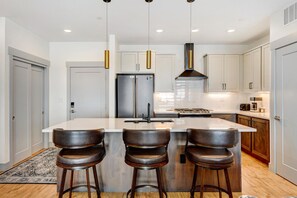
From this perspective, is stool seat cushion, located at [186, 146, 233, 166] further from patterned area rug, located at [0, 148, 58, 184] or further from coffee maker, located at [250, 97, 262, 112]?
coffee maker, located at [250, 97, 262, 112]

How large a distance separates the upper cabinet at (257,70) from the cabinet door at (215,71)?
57 centimetres

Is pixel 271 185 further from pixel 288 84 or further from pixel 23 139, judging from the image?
pixel 23 139

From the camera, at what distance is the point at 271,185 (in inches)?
113

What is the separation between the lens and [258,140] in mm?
3854

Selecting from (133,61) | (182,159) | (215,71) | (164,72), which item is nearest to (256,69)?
(215,71)

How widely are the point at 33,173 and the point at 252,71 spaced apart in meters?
4.95

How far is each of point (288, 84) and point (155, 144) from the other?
2.44 m

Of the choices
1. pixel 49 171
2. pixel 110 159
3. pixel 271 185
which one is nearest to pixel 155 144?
pixel 110 159

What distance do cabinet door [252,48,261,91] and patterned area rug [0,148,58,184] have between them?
4407 mm

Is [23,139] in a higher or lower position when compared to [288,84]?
lower

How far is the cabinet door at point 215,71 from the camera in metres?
5.01

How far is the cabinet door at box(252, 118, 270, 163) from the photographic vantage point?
360cm

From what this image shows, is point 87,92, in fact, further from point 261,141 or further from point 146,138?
point 261,141

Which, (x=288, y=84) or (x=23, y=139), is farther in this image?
(x=23, y=139)
